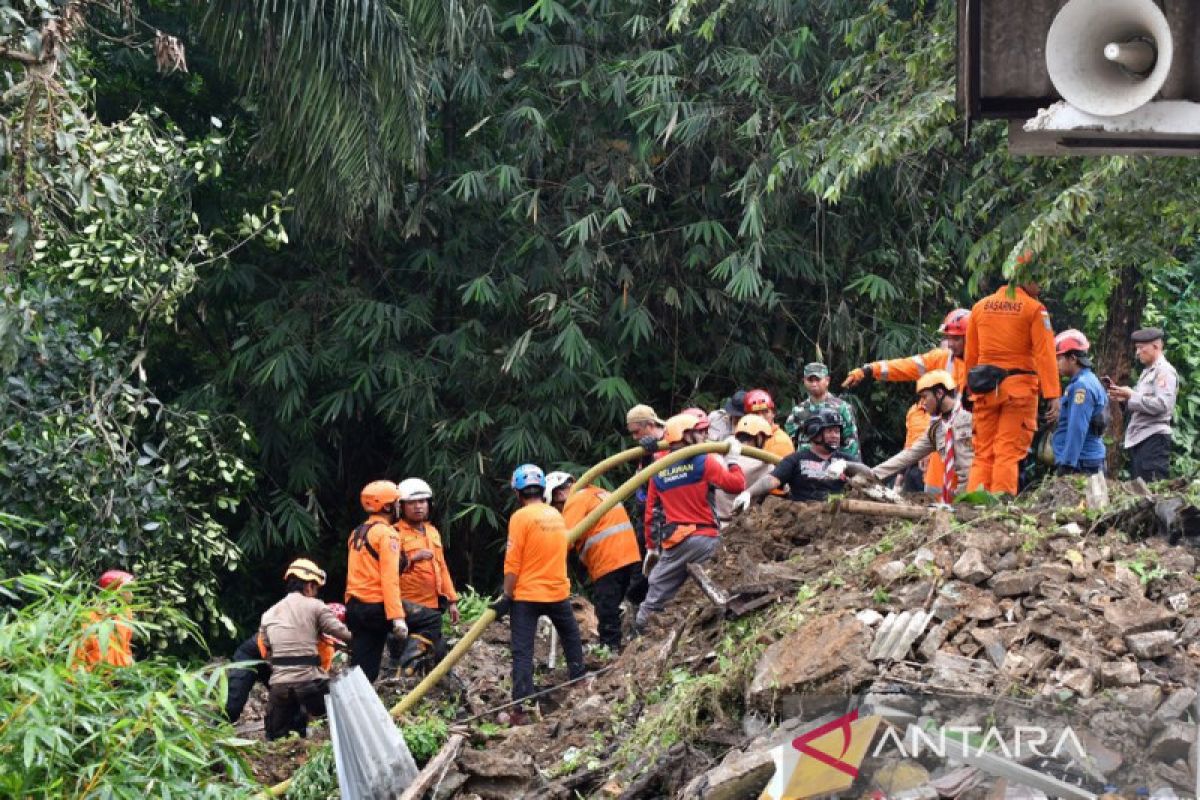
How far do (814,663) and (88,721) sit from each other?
11.2 ft

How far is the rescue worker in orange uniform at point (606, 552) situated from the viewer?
38.2ft

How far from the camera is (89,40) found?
15.1 meters

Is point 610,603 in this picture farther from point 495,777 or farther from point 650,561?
point 495,777

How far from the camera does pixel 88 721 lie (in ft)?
A: 24.4

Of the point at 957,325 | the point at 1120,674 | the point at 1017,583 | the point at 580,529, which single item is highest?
the point at 957,325

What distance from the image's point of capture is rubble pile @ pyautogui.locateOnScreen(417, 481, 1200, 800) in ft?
23.6

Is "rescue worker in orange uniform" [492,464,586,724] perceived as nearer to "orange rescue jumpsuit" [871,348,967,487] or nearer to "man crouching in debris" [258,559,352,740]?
"man crouching in debris" [258,559,352,740]

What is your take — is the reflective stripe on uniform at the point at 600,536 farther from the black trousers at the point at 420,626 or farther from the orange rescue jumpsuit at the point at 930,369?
the orange rescue jumpsuit at the point at 930,369

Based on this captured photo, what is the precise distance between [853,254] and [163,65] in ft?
27.4

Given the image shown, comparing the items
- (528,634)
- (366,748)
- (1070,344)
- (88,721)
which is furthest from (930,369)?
(88,721)

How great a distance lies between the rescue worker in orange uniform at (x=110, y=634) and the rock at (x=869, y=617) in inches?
141

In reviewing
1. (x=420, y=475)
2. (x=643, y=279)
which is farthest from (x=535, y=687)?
(x=643, y=279)

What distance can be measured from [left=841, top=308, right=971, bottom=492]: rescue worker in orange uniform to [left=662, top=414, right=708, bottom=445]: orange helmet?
1.39 meters

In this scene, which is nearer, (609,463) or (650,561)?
(650,561)
